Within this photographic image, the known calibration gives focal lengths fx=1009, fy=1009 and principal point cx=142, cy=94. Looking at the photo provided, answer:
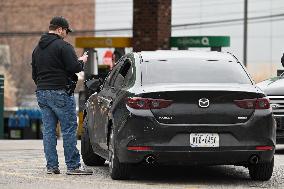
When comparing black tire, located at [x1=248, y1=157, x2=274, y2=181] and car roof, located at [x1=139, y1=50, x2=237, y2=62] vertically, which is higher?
car roof, located at [x1=139, y1=50, x2=237, y2=62]

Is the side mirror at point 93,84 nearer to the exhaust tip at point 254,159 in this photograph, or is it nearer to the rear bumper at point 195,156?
the rear bumper at point 195,156

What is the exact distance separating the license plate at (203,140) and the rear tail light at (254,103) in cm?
46

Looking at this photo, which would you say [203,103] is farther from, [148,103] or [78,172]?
[78,172]

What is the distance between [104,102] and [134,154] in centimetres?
157

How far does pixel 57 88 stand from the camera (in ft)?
38.0

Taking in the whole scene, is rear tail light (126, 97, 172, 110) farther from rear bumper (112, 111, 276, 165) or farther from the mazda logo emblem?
the mazda logo emblem

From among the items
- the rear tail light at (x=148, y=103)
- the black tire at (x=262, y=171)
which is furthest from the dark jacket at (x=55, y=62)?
the black tire at (x=262, y=171)

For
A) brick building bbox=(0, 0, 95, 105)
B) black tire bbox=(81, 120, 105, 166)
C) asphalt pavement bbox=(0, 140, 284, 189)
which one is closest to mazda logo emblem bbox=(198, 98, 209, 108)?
asphalt pavement bbox=(0, 140, 284, 189)

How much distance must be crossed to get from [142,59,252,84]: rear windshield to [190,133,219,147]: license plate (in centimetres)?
74

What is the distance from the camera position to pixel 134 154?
10492 millimetres

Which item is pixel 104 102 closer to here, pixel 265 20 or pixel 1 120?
pixel 1 120

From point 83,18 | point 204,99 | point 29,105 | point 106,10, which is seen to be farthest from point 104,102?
point 83,18

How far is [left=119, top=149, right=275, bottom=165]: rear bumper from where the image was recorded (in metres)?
10.4

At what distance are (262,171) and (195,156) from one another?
101 centimetres
